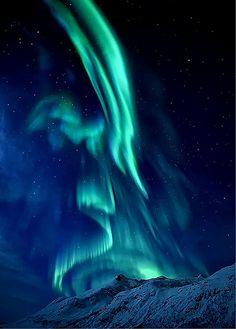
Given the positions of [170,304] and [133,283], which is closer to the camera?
[170,304]

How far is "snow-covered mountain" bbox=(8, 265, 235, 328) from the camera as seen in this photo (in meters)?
38.2

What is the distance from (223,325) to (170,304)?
19.1 metres

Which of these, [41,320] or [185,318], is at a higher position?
[41,320]

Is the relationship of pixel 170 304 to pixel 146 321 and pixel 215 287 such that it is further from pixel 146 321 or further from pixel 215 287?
pixel 215 287

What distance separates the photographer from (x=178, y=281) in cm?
7594

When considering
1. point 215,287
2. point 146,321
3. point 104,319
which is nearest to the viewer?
point 215,287

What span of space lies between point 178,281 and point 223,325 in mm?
44638

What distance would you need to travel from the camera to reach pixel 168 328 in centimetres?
3994

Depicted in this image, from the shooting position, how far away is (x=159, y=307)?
53281mm

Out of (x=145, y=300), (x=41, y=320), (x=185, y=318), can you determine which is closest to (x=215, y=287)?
(x=185, y=318)

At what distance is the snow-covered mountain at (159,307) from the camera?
38150 millimetres

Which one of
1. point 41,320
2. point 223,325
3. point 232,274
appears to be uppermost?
point 41,320

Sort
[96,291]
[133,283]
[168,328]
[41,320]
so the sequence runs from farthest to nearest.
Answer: [133,283] < [96,291] < [41,320] < [168,328]

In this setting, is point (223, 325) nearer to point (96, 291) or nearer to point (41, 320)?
point (41, 320)
